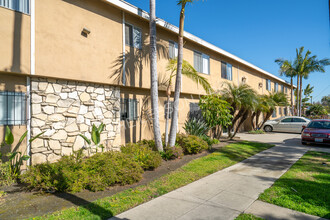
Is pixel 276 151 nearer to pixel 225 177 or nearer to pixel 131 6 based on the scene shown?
pixel 225 177

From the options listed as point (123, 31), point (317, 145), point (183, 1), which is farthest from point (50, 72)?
point (317, 145)

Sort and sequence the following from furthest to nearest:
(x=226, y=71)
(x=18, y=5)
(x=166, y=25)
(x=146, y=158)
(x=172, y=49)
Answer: (x=226, y=71)
(x=172, y=49)
(x=166, y=25)
(x=146, y=158)
(x=18, y=5)

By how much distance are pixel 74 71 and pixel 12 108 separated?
2028 millimetres

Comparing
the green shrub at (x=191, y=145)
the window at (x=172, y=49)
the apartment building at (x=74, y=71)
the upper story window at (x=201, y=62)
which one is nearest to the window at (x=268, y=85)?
the upper story window at (x=201, y=62)

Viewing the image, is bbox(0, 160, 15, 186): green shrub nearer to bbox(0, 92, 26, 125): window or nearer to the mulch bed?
the mulch bed

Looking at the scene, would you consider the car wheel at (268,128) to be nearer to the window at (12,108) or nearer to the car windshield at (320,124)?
the car windshield at (320,124)

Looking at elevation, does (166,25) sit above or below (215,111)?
above

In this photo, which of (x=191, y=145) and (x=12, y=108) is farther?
(x=191, y=145)

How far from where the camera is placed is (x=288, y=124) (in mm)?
17594

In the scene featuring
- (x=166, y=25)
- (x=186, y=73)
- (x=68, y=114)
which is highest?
(x=166, y=25)

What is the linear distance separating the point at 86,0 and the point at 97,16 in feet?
1.94

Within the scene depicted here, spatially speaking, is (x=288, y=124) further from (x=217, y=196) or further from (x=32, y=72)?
(x=32, y=72)

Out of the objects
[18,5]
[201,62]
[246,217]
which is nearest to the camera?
[246,217]

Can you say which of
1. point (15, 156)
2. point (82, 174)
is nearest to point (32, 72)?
point (15, 156)
